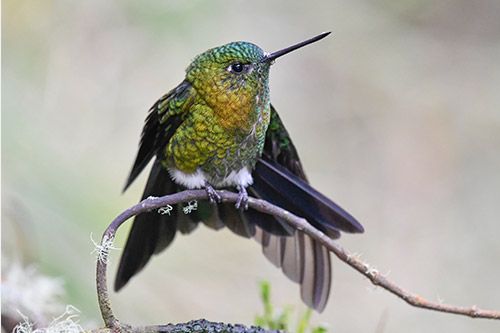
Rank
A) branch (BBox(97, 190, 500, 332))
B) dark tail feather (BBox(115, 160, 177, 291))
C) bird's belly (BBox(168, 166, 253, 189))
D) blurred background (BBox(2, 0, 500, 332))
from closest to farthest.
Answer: branch (BBox(97, 190, 500, 332)) < dark tail feather (BBox(115, 160, 177, 291)) < bird's belly (BBox(168, 166, 253, 189)) < blurred background (BBox(2, 0, 500, 332))

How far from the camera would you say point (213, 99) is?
Result: 2.20m

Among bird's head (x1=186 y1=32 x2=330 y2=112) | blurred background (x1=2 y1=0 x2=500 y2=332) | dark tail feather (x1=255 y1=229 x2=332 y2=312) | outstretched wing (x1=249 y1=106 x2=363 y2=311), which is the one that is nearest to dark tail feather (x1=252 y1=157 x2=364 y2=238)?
outstretched wing (x1=249 y1=106 x2=363 y2=311)

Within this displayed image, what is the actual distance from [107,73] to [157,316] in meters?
1.58

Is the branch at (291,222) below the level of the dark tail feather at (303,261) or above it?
below

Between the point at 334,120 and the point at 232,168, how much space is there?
2.63m

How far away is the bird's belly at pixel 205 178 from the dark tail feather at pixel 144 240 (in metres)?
0.11

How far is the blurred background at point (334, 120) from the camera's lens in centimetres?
362

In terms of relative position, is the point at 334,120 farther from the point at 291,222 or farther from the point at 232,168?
the point at 291,222

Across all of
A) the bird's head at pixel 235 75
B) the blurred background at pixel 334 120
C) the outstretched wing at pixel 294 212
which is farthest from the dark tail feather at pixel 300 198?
the blurred background at pixel 334 120

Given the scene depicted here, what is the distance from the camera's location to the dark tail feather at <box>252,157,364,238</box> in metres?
2.12

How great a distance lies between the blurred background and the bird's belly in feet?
3.24

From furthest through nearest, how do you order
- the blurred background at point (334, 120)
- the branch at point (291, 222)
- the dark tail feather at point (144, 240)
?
the blurred background at point (334, 120)
the dark tail feather at point (144, 240)
the branch at point (291, 222)

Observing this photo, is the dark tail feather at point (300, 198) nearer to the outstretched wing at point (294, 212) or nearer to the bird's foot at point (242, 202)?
the outstretched wing at point (294, 212)

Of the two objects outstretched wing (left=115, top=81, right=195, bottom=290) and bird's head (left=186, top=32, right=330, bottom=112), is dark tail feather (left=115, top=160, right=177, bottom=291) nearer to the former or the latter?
outstretched wing (left=115, top=81, right=195, bottom=290)
